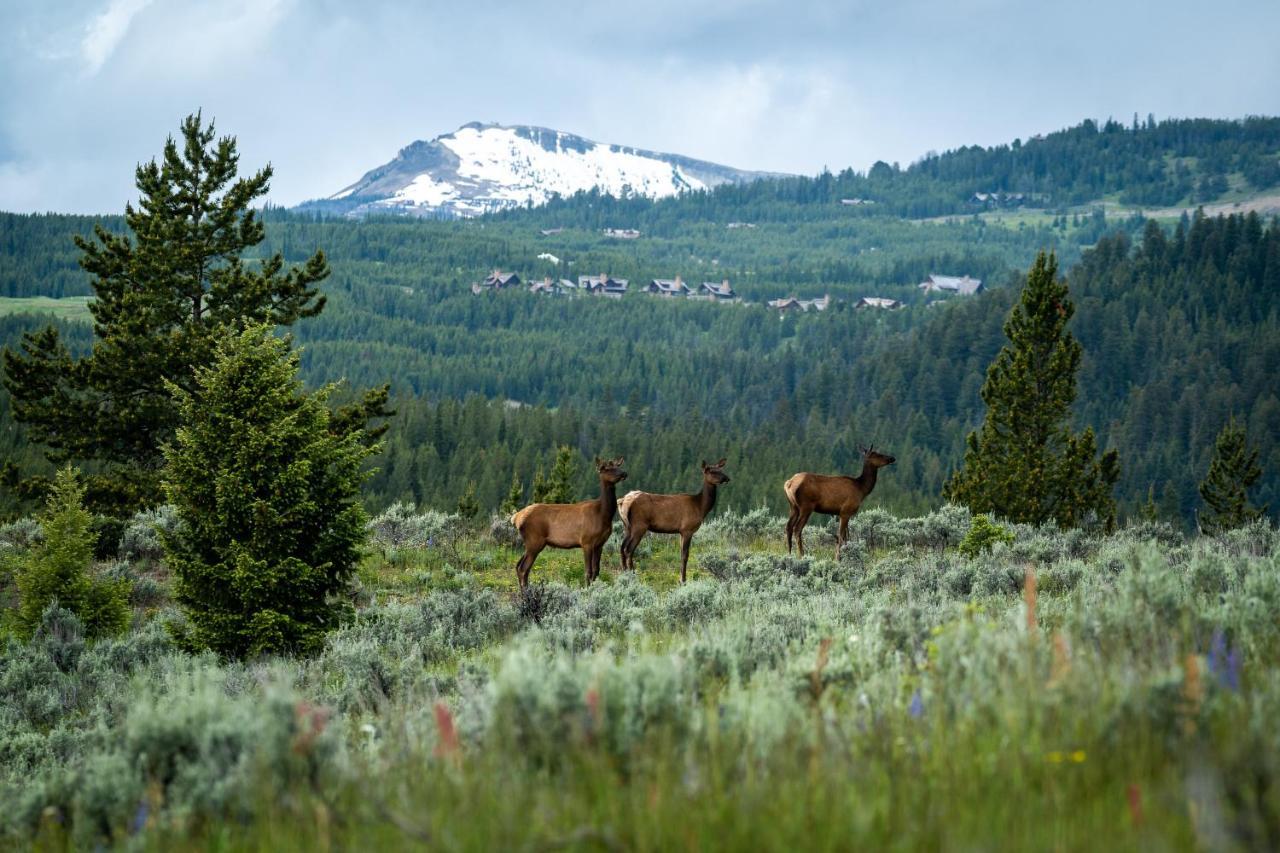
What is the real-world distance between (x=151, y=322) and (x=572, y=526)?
52.9 feet

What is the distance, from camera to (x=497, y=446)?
130750 millimetres

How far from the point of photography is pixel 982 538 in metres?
17.3

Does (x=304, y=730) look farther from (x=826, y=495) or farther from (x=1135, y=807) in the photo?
(x=826, y=495)

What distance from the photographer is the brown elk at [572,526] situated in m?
16.7

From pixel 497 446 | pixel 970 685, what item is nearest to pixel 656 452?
pixel 497 446

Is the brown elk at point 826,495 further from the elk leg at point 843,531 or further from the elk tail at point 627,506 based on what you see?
the elk tail at point 627,506

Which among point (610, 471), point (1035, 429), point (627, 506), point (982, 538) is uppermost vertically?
point (610, 471)

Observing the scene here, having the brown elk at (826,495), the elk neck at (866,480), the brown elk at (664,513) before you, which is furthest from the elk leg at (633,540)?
the elk neck at (866,480)

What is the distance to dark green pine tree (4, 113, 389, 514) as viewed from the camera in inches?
1054

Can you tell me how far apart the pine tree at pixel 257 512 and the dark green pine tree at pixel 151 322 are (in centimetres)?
1445

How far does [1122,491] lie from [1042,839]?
496ft

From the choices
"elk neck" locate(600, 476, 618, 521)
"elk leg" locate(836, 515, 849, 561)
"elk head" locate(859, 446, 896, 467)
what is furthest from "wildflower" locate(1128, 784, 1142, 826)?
"elk head" locate(859, 446, 896, 467)

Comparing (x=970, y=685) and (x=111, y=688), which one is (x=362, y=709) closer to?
(x=111, y=688)

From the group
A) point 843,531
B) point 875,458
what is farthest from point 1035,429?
point 843,531
